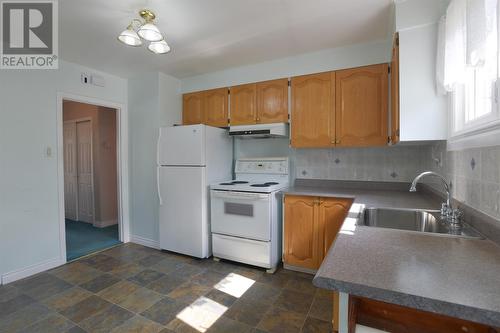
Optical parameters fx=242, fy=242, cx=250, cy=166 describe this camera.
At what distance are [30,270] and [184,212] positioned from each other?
1.65 meters

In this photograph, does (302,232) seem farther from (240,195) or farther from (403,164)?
(403,164)

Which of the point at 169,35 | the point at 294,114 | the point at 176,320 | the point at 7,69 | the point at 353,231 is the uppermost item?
the point at 169,35

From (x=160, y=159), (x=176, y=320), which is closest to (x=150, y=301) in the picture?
(x=176, y=320)

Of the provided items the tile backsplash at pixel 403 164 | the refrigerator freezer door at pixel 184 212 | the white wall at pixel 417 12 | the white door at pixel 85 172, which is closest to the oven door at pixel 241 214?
the refrigerator freezer door at pixel 184 212

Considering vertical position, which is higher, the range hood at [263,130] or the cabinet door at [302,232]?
the range hood at [263,130]

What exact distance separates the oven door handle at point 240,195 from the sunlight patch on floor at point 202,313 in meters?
1.03

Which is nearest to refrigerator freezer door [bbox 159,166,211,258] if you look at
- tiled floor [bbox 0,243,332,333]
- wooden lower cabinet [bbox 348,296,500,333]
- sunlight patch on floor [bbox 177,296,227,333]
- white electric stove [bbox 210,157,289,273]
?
white electric stove [bbox 210,157,289,273]

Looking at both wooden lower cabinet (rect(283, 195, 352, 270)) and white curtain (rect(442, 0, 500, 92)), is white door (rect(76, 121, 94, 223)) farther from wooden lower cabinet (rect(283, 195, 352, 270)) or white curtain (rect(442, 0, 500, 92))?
white curtain (rect(442, 0, 500, 92))

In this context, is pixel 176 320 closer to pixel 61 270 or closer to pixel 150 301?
pixel 150 301

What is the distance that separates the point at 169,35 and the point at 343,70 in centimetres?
179

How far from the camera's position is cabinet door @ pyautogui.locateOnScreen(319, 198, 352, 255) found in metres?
2.34

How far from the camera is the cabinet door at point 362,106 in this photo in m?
2.39

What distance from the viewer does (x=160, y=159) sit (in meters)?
3.12

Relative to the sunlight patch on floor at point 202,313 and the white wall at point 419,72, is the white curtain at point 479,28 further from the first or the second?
the sunlight patch on floor at point 202,313
